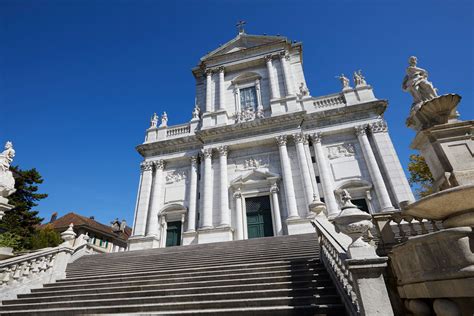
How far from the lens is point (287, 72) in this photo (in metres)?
21.9

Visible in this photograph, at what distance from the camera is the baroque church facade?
1620cm

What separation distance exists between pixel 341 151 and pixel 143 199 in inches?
611

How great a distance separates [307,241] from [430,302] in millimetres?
6508

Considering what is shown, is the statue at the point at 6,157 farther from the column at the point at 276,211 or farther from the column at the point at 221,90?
the column at the point at 221,90

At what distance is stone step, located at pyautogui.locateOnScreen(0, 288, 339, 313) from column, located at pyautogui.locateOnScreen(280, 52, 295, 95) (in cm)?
1772

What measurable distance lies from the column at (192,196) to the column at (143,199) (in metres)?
3.53

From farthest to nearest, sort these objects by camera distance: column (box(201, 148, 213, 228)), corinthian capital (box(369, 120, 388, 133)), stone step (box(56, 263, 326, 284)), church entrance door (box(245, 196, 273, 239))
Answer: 1. corinthian capital (box(369, 120, 388, 133))
2. column (box(201, 148, 213, 228))
3. church entrance door (box(245, 196, 273, 239))
4. stone step (box(56, 263, 326, 284))

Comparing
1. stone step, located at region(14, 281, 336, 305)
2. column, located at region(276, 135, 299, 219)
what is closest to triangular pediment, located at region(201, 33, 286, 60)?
column, located at region(276, 135, 299, 219)

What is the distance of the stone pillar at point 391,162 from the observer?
15.0 meters

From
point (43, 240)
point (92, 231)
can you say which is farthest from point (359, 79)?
point (92, 231)

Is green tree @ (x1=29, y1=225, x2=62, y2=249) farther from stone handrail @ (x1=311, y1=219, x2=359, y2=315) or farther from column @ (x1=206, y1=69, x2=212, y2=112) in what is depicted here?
stone handrail @ (x1=311, y1=219, x2=359, y2=315)

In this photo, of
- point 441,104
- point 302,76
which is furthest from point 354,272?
point 302,76

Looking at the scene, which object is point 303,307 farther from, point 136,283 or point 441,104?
point 441,104

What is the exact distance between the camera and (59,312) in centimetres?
629
